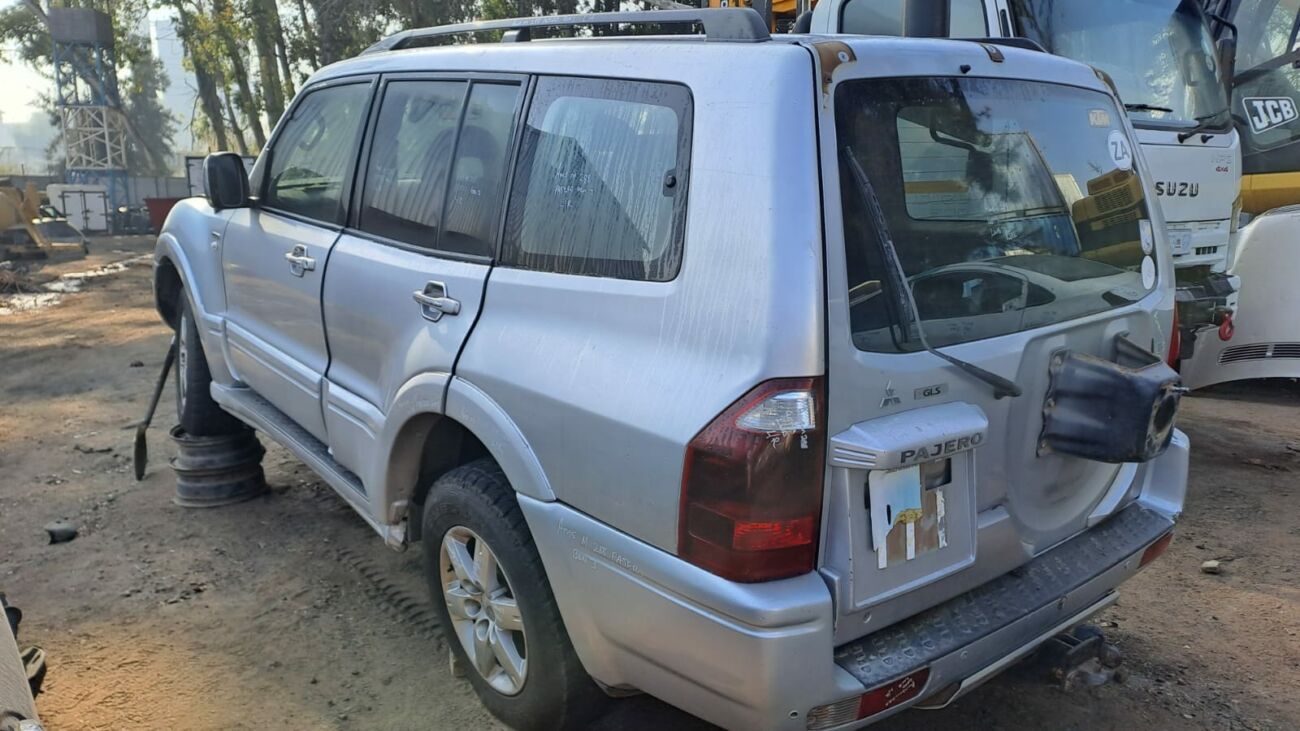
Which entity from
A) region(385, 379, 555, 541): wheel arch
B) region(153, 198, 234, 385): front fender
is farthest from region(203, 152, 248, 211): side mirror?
region(385, 379, 555, 541): wheel arch

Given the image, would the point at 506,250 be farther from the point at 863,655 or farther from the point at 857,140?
the point at 863,655

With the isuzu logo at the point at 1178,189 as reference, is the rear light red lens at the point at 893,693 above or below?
below

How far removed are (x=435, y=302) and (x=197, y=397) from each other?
106 inches

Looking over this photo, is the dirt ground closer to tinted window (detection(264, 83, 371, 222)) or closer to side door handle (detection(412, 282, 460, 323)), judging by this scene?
side door handle (detection(412, 282, 460, 323))

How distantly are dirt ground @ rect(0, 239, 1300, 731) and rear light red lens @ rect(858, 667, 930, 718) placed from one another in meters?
0.85

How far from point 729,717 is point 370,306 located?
1827 mm

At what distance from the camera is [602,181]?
242 centimetres

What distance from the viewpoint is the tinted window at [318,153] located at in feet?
11.9

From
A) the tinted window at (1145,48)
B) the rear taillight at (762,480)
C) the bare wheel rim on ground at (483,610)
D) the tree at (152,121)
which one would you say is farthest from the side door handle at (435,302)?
the tree at (152,121)

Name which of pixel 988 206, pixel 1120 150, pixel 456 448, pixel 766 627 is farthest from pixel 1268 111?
pixel 766 627

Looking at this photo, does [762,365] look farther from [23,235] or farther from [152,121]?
[152,121]

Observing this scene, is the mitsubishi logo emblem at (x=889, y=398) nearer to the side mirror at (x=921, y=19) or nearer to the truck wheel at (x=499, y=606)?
the truck wheel at (x=499, y=606)

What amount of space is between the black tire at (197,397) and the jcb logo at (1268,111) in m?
7.56

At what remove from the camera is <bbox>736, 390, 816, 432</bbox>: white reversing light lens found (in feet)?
6.42
